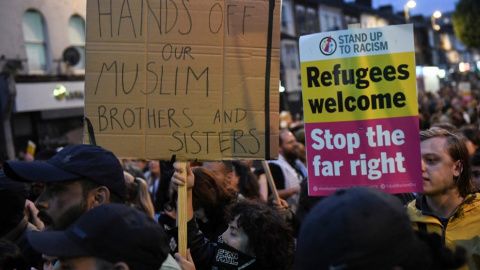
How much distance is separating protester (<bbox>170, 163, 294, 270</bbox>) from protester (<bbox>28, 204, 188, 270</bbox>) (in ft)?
4.08

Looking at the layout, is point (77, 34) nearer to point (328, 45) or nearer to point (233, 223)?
point (328, 45)

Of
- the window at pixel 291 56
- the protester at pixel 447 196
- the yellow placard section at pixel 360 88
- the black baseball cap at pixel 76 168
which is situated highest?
the window at pixel 291 56

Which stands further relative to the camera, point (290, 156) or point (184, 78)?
point (290, 156)

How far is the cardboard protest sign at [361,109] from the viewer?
373 centimetres

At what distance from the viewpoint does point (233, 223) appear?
3855mm

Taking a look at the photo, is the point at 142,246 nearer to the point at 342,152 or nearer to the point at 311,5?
the point at 342,152

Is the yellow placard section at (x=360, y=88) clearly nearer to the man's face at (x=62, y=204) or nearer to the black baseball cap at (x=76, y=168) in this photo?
the black baseball cap at (x=76, y=168)

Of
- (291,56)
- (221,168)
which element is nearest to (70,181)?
(221,168)

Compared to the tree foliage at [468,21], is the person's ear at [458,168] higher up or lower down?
lower down

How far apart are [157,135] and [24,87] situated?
18.1 meters

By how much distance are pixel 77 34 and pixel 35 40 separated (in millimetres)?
1912

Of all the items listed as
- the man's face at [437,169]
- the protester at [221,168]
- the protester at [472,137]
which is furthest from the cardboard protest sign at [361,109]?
the protester at [472,137]

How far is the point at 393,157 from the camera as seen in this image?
3.72 m

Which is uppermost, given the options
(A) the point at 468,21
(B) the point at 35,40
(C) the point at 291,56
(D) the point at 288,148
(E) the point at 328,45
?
(A) the point at 468,21
